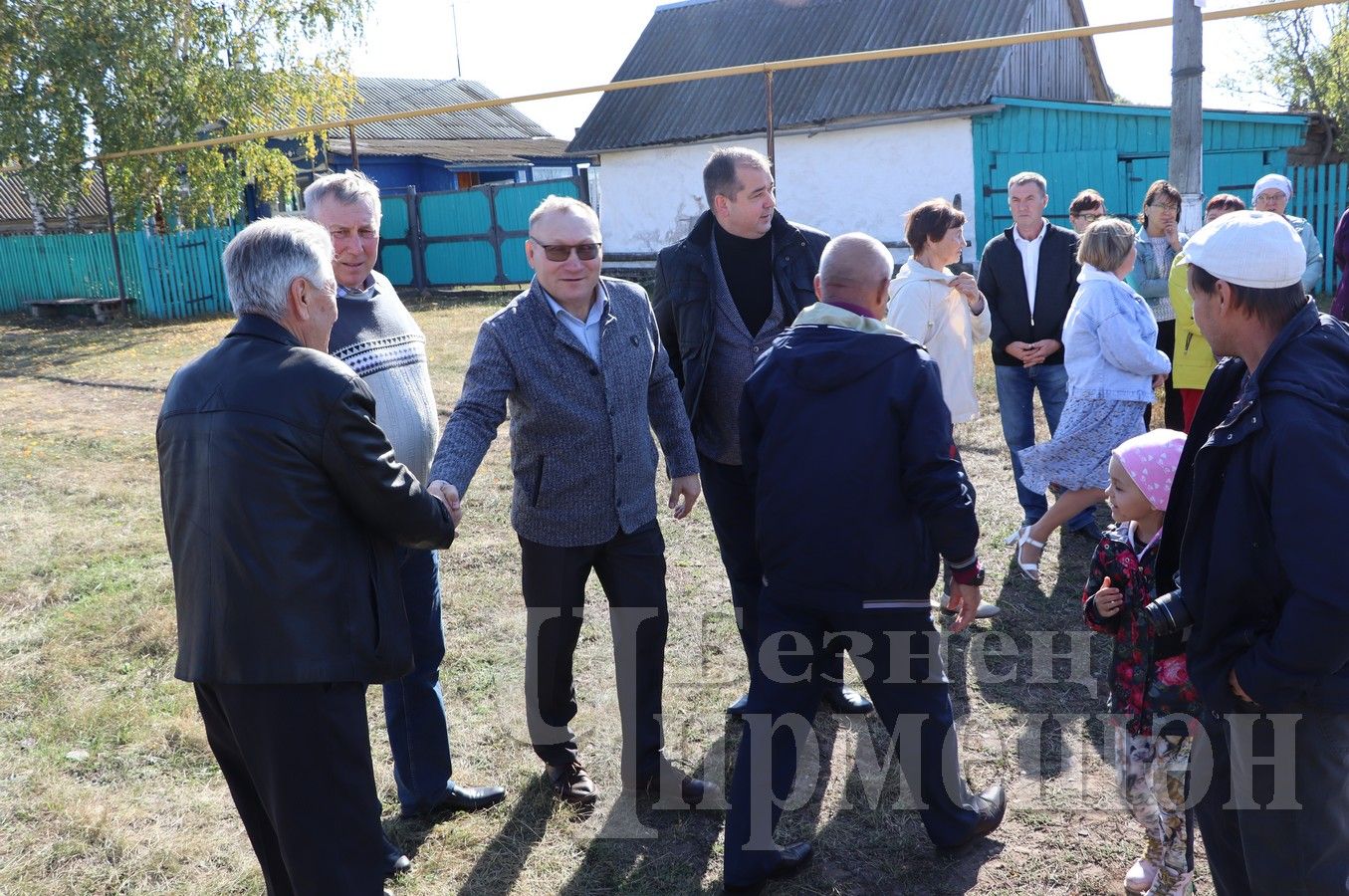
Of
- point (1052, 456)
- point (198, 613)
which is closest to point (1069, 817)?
point (1052, 456)

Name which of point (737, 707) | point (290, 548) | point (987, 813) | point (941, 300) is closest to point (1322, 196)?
point (941, 300)

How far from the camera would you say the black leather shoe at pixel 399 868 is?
10.2 ft

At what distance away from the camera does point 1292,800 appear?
205 centimetres

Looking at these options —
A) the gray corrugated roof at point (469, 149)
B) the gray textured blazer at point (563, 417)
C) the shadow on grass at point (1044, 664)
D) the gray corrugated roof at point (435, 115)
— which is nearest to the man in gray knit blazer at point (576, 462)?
the gray textured blazer at point (563, 417)

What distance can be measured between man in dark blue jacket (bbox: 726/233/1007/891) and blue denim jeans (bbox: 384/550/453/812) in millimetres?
991

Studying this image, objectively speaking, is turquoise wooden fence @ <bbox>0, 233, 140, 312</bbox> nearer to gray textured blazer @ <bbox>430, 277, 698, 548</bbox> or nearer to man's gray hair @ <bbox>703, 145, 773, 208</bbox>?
man's gray hair @ <bbox>703, 145, 773, 208</bbox>

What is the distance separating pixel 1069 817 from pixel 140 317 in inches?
764

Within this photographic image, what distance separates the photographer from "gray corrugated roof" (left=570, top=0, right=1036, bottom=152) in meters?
18.5

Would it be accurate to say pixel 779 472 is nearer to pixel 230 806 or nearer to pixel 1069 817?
pixel 1069 817

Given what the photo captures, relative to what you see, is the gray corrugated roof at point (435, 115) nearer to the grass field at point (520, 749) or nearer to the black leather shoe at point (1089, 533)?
the grass field at point (520, 749)

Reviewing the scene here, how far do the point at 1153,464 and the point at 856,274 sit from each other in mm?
914

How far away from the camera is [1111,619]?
2.81 m

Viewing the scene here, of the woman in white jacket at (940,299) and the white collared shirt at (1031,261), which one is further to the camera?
the white collared shirt at (1031,261)

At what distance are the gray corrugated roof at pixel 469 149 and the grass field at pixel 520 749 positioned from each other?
72.1 feet
